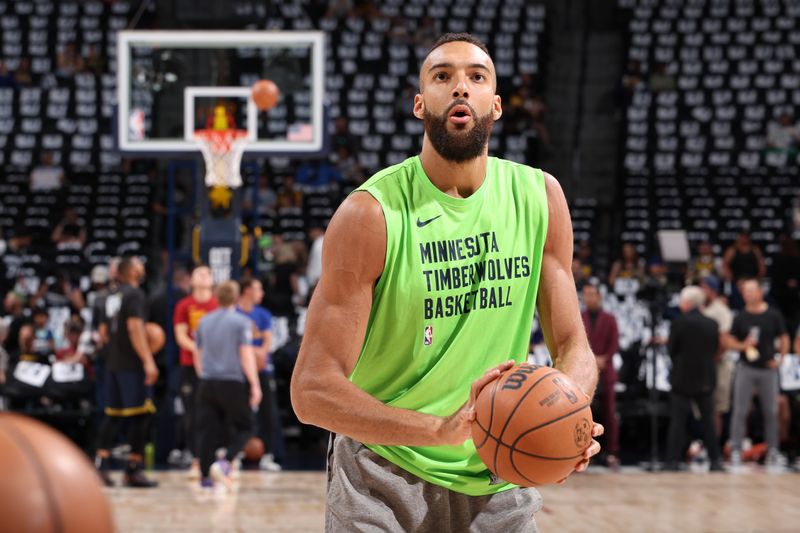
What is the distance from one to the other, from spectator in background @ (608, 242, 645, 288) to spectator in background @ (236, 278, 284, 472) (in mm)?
5473

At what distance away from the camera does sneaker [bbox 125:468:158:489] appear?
386 inches

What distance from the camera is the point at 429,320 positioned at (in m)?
3.08

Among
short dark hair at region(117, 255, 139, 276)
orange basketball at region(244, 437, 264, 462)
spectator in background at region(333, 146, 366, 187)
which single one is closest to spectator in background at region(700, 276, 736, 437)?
orange basketball at region(244, 437, 264, 462)

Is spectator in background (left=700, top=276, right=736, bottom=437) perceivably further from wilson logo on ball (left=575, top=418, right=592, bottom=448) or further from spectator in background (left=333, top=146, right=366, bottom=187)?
wilson logo on ball (left=575, top=418, right=592, bottom=448)

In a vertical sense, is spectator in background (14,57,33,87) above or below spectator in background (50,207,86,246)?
above

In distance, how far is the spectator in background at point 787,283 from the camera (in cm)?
1477

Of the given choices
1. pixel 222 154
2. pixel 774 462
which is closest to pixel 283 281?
pixel 222 154

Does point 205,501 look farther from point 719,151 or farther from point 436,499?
point 719,151

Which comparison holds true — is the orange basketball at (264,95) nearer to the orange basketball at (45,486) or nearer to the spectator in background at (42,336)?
the spectator in background at (42,336)

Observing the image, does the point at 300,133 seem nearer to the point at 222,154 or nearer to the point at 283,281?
the point at 222,154

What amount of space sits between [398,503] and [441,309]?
1.63ft

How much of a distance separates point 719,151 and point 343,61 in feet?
19.6

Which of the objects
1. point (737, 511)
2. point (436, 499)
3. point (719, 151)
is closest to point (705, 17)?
→ point (719, 151)

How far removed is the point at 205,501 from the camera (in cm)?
916
